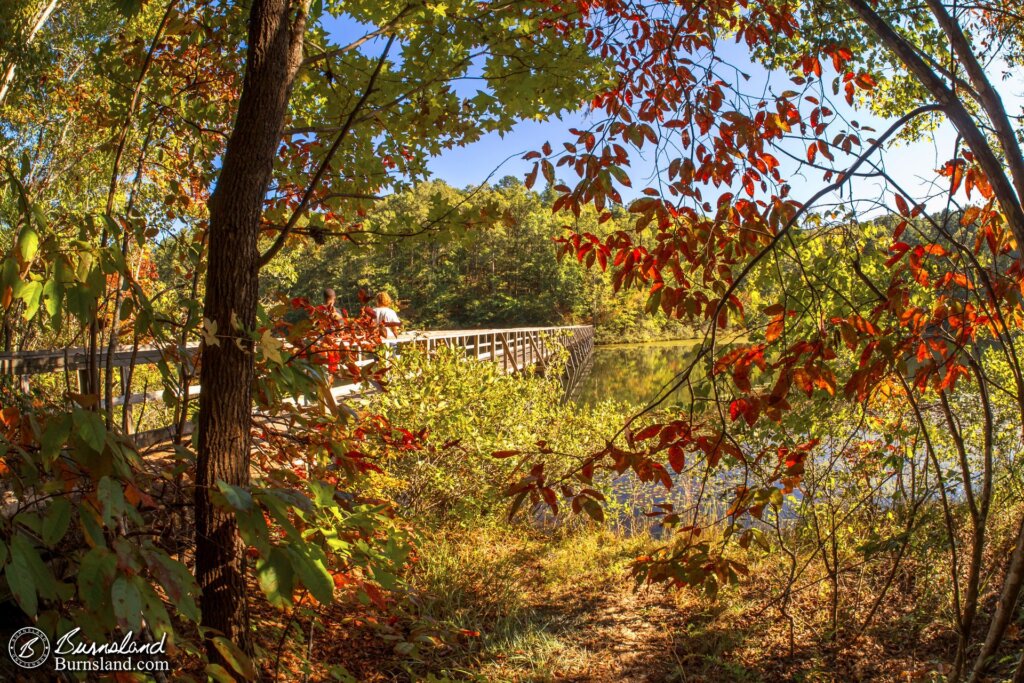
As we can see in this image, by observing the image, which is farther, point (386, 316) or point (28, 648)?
point (386, 316)

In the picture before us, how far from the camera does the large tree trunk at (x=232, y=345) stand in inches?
73.2

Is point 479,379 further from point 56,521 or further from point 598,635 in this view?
point 56,521

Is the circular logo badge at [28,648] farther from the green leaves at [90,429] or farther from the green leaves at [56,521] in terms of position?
the green leaves at [90,429]

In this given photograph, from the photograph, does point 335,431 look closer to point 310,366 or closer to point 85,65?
point 310,366

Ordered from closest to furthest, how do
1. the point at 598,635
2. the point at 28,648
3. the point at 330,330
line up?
the point at 28,648 < the point at 330,330 < the point at 598,635

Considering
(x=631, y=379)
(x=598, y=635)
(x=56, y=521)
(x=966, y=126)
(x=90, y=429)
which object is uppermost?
(x=966, y=126)

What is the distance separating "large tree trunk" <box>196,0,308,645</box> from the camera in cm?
186

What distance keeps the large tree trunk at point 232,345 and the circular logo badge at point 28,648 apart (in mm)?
457

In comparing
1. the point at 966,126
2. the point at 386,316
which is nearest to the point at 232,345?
the point at 966,126

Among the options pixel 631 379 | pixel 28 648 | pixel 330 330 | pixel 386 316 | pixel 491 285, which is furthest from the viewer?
pixel 491 285

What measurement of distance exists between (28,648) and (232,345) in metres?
0.87

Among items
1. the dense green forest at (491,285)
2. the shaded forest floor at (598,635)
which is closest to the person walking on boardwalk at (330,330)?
the shaded forest floor at (598,635)

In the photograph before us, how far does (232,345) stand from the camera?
6.16 feet

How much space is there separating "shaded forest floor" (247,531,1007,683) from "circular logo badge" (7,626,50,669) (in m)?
1.58
